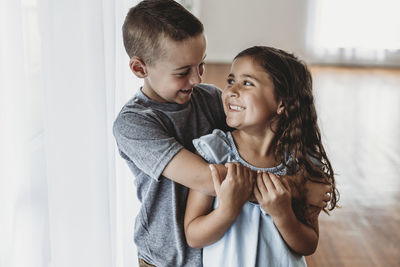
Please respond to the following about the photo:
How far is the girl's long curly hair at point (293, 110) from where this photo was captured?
1.07 metres

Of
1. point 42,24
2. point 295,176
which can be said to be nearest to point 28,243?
point 42,24

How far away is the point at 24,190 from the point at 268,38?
776 cm

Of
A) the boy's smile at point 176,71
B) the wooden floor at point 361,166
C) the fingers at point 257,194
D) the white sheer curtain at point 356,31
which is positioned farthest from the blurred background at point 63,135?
the white sheer curtain at point 356,31

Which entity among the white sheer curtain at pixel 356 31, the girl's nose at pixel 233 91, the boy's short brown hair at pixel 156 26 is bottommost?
the white sheer curtain at pixel 356 31

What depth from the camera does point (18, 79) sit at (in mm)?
802

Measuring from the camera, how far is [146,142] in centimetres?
99

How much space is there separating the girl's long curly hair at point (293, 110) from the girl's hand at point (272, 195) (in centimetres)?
12

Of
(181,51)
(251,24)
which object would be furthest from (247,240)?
(251,24)

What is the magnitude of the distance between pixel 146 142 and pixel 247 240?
0.31 m

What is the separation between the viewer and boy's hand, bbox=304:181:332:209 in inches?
43.4

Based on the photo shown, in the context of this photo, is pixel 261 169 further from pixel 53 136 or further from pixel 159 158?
pixel 53 136

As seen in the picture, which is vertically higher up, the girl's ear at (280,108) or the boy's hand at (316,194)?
the girl's ear at (280,108)

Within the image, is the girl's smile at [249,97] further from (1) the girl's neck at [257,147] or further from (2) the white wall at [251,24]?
(2) the white wall at [251,24]

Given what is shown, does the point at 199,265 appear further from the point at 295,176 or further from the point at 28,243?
the point at 28,243
